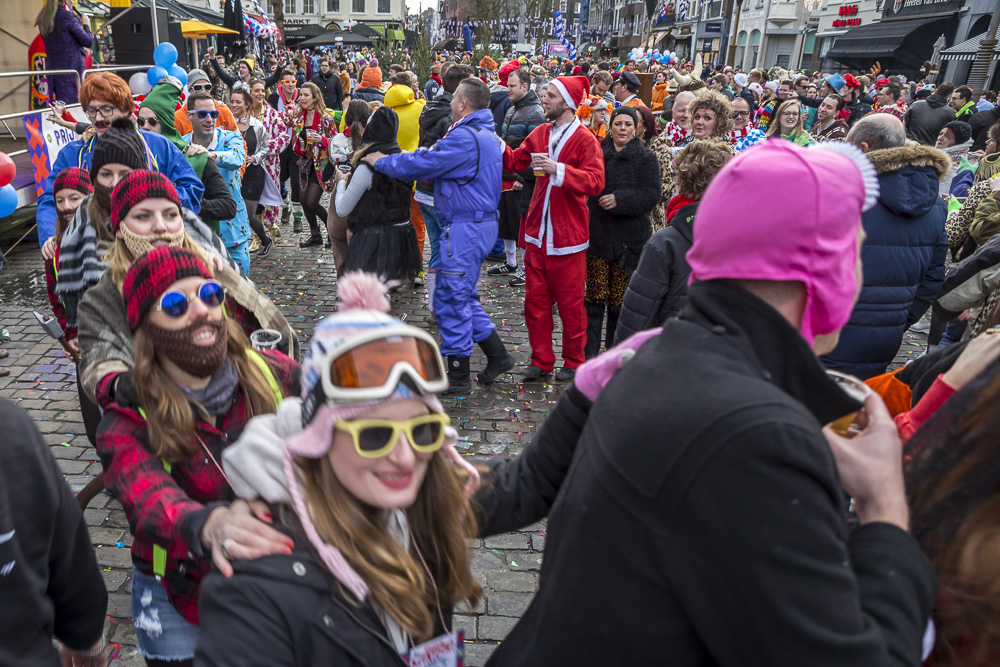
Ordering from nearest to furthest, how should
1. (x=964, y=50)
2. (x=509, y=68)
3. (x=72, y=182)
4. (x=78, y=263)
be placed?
(x=78, y=263) < (x=72, y=182) < (x=509, y=68) < (x=964, y=50)

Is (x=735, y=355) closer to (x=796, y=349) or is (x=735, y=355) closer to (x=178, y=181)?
(x=796, y=349)

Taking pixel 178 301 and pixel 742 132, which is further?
pixel 742 132

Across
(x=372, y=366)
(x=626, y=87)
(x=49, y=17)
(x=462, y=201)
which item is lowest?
(x=462, y=201)

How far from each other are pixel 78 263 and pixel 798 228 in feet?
12.0

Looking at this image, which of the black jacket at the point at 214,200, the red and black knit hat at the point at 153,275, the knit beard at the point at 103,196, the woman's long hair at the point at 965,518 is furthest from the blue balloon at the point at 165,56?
the woman's long hair at the point at 965,518

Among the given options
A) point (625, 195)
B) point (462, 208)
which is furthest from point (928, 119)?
point (462, 208)

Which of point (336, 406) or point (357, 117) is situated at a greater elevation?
point (357, 117)

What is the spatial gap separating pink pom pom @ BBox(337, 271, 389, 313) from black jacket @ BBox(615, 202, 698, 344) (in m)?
2.60

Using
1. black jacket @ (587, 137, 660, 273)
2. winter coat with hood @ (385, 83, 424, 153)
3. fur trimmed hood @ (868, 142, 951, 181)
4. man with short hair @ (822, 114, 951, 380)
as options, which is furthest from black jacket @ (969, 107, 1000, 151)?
winter coat with hood @ (385, 83, 424, 153)

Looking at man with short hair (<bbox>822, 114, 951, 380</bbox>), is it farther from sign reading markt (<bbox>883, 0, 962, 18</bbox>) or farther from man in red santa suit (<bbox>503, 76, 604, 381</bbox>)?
sign reading markt (<bbox>883, 0, 962, 18</bbox>)

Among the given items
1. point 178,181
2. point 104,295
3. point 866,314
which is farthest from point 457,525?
point 178,181

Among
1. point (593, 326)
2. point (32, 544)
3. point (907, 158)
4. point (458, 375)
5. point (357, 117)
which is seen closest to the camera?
point (32, 544)

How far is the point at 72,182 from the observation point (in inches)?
163

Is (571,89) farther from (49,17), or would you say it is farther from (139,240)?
(49,17)
